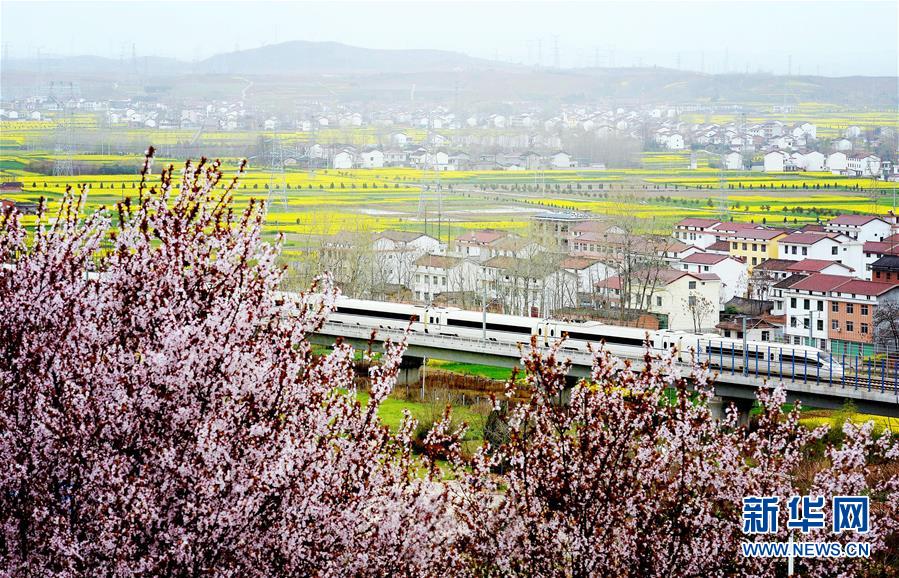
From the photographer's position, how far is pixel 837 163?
36.6 metres

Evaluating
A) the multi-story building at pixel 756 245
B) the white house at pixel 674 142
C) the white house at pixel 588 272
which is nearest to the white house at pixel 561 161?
the white house at pixel 674 142

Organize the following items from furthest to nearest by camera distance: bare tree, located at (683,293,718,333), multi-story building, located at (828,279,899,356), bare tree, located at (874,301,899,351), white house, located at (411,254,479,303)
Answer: white house, located at (411,254,479,303) < bare tree, located at (683,293,718,333) < multi-story building, located at (828,279,899,356) < bare tree, located at (874,301,899,351)

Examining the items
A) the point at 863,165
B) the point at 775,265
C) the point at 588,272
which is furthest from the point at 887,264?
the point at 863,165

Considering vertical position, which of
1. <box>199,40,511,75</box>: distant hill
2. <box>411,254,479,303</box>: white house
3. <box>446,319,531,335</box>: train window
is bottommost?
<box>411,254,479,303</box>: white house

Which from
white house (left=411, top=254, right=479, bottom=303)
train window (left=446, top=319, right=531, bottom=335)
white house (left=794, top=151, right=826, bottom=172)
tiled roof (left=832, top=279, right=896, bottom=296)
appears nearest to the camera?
train window (left=446, top=319, right=531, bottom=335)

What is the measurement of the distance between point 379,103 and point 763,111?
1476 centimetres

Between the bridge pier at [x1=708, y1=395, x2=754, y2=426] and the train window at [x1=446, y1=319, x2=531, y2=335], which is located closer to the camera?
the bridge pier at [x1=708, y1=395, x2=754, y2=426]

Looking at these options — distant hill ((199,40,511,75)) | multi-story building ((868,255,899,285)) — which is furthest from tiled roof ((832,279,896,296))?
distant hill ((199,40,511,75))

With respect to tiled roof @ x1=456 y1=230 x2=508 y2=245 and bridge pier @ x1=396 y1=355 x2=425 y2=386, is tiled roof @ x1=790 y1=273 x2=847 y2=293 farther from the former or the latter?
tiled roof @ x1=456 y1=230 x2=508 y2=245

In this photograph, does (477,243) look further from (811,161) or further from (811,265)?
(811,161)

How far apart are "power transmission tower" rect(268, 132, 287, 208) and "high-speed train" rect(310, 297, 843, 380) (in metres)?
14.8

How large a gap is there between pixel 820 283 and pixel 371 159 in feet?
73.4

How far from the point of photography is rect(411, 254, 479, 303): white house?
22.4 metres

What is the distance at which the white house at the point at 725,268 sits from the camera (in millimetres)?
20969
